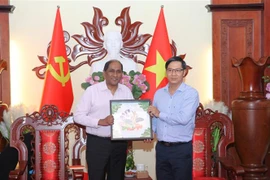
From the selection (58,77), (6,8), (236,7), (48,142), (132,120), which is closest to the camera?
(132,120)

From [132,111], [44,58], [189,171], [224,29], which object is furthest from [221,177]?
[44,58]

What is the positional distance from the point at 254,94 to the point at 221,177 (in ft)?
2.78

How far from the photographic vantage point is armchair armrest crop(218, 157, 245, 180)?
2.92 m

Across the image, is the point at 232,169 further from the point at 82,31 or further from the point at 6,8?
the point at 6,8

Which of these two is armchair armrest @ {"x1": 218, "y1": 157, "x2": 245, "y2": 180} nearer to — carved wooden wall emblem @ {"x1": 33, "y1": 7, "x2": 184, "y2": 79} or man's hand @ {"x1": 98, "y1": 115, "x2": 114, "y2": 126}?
man's hand @ {"x1": 98, "y1": 115, "x2": 114, "y2": 126}

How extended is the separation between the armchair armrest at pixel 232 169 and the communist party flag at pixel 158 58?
1.06 metres

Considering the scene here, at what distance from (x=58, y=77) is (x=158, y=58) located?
1000 millimetres

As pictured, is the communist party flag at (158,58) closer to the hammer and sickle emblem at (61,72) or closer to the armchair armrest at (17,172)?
the hammer and sickle emblem at (61,72)

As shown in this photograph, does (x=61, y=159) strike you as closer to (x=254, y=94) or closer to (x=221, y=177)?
(x=221, y=177)

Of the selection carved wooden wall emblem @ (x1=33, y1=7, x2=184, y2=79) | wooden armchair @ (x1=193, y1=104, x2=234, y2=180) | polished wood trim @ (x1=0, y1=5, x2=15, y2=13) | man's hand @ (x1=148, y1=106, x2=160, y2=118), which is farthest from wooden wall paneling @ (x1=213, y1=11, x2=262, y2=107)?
polished wood trim @ (x1=0, y1=5, x2=15, y2=13)

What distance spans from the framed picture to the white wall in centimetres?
172

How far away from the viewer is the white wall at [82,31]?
179 inches

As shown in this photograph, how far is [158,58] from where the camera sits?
13.8 ft

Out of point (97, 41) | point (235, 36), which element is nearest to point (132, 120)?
point (97, 41)
